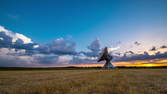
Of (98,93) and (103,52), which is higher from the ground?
(103,52)

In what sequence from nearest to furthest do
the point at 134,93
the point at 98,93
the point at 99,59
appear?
the point at 134,93
the point at 98,93
the point at 99,59

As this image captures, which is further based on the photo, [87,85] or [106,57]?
[106,57]

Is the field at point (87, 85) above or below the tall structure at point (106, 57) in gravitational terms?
below

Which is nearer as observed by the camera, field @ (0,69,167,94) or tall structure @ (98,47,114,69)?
field @ (0,69,167,94)

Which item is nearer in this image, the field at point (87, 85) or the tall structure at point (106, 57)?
the field at point (87, 85)

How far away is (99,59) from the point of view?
207 feet

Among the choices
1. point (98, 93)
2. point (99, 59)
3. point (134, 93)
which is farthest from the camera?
point (99, 59)

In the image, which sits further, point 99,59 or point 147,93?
point 99,59

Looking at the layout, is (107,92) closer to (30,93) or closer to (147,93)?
(147,93)

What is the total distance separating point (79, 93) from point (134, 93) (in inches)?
122

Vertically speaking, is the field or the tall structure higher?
the tall structure

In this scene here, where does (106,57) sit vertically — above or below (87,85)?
above

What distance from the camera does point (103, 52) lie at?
63406mm

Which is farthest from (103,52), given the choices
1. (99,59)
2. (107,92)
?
(107,92)
